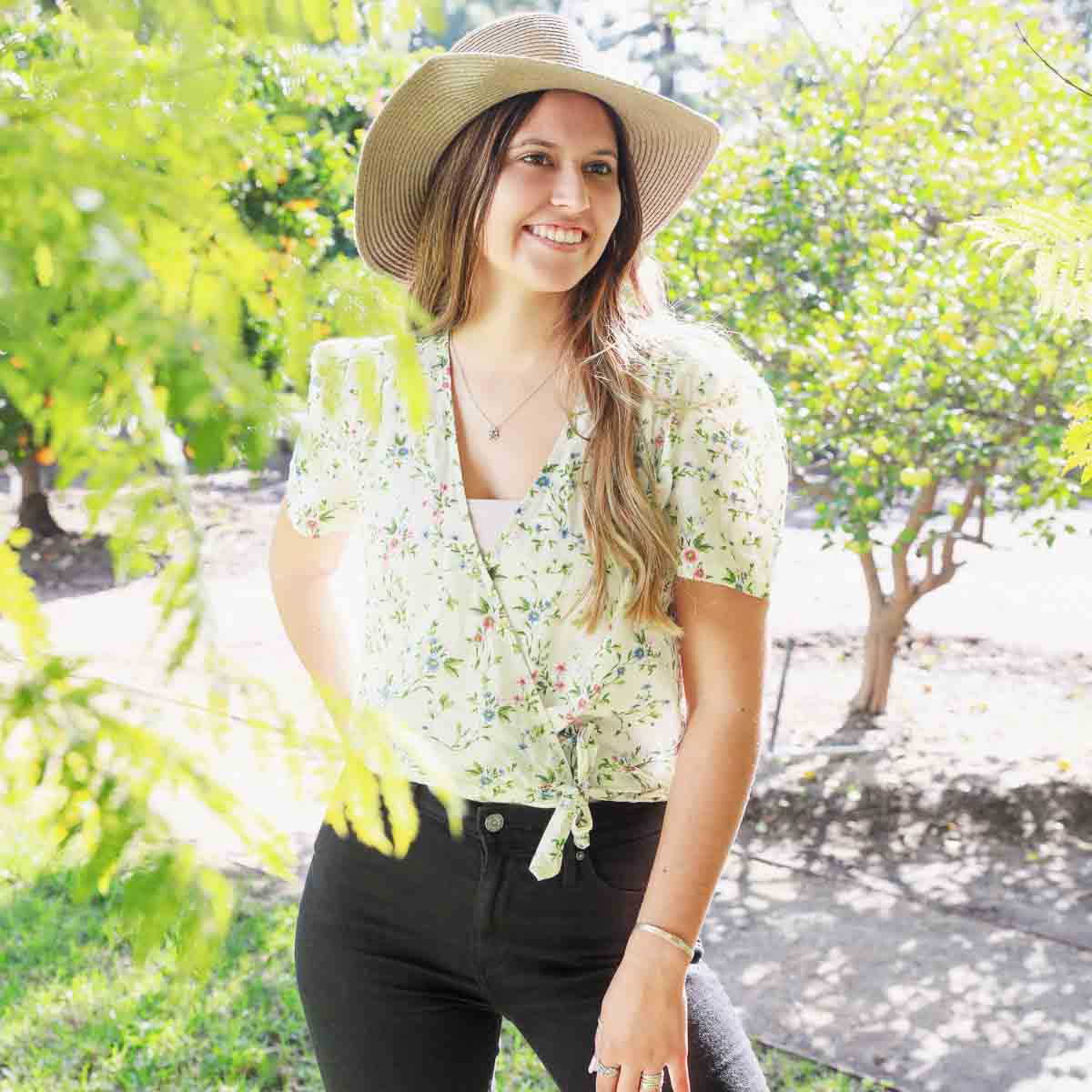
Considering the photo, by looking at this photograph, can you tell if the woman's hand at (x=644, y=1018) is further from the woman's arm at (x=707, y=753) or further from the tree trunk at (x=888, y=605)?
the tree trunk at (x=888, y=605)

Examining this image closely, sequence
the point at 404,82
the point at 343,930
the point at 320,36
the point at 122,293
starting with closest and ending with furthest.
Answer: the point at 122,293, the point at 320,36, the point at 343,930, the point at 404,82

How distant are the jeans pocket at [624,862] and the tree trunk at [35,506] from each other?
8.18m

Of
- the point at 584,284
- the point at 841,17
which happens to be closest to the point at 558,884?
the point at 584,284

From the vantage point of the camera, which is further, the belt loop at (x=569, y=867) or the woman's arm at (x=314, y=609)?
the woman's arm at (x=314, y=609)

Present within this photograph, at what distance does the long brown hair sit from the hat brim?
0.03m

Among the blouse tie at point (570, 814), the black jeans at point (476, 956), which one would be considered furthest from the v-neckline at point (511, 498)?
the black jeans at point (476, 956)

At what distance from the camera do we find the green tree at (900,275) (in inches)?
201

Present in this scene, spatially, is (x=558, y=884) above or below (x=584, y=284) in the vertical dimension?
below

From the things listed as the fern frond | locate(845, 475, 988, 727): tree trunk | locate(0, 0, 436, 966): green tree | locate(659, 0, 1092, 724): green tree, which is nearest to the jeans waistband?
the fern frond

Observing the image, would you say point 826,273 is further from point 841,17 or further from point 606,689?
point 606,689

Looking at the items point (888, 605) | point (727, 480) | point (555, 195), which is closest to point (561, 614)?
point (727, 480)

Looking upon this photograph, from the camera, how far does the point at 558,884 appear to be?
185cm

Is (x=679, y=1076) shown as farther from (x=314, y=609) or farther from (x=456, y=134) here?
(x=456, y=134)

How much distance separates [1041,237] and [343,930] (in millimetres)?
1392
